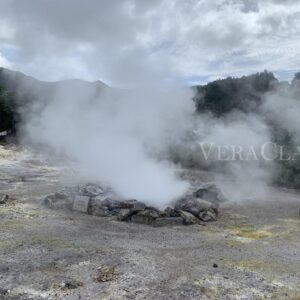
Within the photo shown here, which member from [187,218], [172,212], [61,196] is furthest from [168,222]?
[61,196]

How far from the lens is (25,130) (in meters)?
27.6

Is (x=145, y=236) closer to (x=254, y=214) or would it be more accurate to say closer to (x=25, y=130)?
(x=254, y=214)

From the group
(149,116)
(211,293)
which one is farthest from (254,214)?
(211,293)

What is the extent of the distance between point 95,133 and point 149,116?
8.25ft

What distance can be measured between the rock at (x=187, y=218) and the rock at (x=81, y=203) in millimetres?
2768

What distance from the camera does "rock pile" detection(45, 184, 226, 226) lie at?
12102 mm

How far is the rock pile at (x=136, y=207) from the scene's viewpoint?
12102 millimetres

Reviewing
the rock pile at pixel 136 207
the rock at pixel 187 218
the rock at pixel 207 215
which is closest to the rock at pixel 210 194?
the rock pile at pixel 136 207

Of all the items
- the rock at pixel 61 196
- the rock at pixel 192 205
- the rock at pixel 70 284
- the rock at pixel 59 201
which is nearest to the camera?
the rock at pixel 70 284

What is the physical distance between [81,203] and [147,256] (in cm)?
454

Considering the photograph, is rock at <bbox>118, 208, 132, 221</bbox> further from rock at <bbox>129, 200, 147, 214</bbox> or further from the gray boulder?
the gray boulder

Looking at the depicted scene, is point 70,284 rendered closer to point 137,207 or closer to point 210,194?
point 137,207

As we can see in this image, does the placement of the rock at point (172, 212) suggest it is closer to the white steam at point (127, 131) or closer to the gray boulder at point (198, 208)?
the gray boulder at point (198, 208)

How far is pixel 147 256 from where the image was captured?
9203 millimetres
